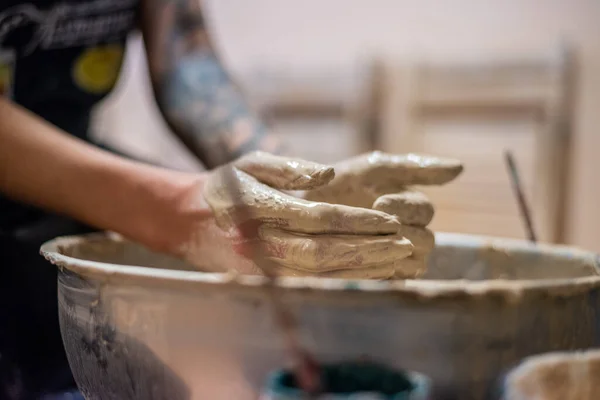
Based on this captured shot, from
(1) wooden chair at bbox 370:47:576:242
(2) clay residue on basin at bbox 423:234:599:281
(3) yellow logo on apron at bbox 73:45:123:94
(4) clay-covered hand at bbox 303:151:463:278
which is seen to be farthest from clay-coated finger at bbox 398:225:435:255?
(1) wooden chair at bbox 370:47:576:242

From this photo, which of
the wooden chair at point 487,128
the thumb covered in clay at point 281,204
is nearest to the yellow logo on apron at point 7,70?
the thumb covered in clay at point 281,204

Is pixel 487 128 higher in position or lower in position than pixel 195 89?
lower

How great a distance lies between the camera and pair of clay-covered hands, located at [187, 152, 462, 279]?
39 cm

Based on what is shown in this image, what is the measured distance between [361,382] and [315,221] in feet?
0.40

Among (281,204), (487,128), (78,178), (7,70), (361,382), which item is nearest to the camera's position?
(361,382)

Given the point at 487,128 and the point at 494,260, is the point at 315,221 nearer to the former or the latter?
the point at 494,260

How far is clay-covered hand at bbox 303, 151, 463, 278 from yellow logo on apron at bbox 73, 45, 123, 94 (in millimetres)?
393

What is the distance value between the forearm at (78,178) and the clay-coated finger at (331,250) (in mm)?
124

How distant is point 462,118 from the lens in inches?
79.2

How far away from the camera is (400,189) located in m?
0.49

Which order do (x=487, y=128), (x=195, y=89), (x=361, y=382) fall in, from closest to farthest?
1. (x=361, y=382)
2. (x=195, y=89)
3. (x=487, y=128)

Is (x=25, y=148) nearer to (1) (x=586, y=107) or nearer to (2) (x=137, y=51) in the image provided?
(1) (x=586, y=107)

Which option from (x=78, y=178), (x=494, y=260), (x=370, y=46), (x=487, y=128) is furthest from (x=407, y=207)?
(x=370, y=46)

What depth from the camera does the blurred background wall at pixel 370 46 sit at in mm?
1822
